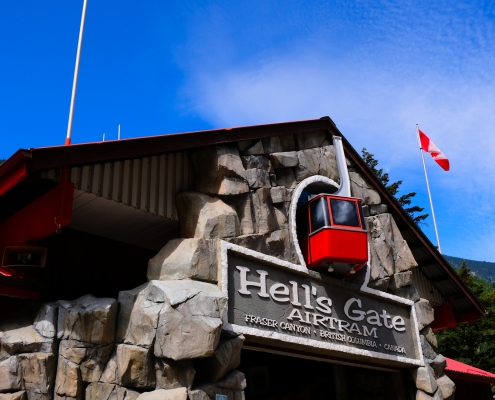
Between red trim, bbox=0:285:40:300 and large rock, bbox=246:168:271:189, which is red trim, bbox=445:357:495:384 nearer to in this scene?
large rock, bbox=246:168:271:189

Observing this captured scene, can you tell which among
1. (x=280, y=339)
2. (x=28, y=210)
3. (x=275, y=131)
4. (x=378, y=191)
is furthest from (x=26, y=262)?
(x=378, y=191)

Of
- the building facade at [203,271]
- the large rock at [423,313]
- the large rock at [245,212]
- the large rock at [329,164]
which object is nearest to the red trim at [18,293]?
the building facade at [203,271]

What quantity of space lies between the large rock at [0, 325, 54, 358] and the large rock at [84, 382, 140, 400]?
76cm

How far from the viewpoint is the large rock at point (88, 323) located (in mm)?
7359

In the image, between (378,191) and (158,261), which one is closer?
(158,261)

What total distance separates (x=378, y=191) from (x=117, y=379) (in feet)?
24.7

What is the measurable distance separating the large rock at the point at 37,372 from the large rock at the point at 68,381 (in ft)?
0.33

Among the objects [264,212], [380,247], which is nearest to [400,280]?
[380,247]

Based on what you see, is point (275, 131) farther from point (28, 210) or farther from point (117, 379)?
point (117, 379)

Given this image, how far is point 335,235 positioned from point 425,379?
393cm

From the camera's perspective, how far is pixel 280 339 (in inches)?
341

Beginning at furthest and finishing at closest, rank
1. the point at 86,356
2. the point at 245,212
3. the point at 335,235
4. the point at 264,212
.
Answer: the point at 335,235, the point at 264,212, the point at 245,212, the point at 86,356

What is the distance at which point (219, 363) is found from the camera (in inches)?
292

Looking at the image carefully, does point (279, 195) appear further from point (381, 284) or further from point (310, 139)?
point (381, 284)
